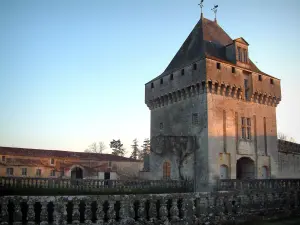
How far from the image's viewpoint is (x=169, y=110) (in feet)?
84.0

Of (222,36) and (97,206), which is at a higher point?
(222,36)

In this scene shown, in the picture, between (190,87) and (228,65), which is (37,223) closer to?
(190,87)

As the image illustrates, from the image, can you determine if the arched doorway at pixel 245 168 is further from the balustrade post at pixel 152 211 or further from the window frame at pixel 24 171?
the window frame at pixel 24 171

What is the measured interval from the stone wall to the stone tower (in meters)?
2.14

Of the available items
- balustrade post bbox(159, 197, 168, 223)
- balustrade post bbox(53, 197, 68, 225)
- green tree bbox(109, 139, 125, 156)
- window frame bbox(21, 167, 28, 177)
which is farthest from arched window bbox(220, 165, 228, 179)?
green tree bbox(109, 139, 125, 156)

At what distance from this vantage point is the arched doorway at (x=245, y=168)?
24.2 metres

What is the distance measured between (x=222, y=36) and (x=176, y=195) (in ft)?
69.7

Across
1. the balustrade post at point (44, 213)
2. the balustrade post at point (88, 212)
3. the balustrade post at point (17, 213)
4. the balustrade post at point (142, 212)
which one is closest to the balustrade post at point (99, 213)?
the balustrade post at point (88, 212)

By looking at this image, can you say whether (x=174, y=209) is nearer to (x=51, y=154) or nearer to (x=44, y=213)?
(x=44, y=213)

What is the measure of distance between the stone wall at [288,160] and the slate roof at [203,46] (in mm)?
7694

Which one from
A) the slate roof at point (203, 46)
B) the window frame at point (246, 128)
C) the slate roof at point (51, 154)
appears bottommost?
the slate roof at point (51, 154)

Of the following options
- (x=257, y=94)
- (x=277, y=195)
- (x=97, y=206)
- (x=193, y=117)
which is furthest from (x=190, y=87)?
(x=97, y=206)

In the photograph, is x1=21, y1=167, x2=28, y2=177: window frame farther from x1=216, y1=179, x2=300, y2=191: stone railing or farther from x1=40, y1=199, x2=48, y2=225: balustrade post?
x1=40, y1=199, x2=48, y2=225: balustrade post

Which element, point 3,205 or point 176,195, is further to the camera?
point 176,195
